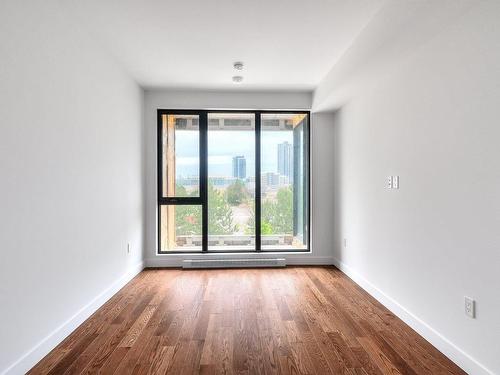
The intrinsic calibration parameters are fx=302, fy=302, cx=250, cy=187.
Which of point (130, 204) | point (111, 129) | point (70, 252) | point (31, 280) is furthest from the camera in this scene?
point (130, 204)

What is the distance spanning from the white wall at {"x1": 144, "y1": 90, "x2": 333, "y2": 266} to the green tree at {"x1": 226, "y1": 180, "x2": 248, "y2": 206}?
2.57 feet

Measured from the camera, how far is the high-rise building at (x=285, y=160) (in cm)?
445

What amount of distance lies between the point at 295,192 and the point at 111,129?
2587mm

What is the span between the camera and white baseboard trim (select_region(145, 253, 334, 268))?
4215mm

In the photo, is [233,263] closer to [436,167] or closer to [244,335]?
[244,335]

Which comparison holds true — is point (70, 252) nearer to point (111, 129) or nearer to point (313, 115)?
point (111, 129)

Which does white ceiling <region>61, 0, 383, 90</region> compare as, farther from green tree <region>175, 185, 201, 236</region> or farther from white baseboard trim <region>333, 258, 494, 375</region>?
white baseboard trim <region>333, 258, 494, 375</region>

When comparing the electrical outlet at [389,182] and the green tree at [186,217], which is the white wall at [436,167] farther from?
the green tree at [186,217]

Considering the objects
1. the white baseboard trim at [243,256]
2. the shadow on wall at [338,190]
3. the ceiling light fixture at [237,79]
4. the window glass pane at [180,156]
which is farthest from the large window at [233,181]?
the ceiling light fixture at [237,79]

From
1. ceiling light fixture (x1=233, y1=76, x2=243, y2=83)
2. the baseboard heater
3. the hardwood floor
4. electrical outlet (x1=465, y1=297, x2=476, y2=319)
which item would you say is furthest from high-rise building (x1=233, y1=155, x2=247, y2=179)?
electrical outlet (x1=465, y1=297, x2=476, y2=319)

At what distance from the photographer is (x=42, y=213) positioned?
2004 mm

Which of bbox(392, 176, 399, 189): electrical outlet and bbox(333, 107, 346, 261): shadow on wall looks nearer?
bbox(392, 176, 399, 189): electrical outlet

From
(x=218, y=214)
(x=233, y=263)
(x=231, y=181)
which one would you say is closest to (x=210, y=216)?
(x=218, y=214)

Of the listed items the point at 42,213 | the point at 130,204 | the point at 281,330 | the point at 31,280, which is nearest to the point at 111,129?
the point at 130,204
